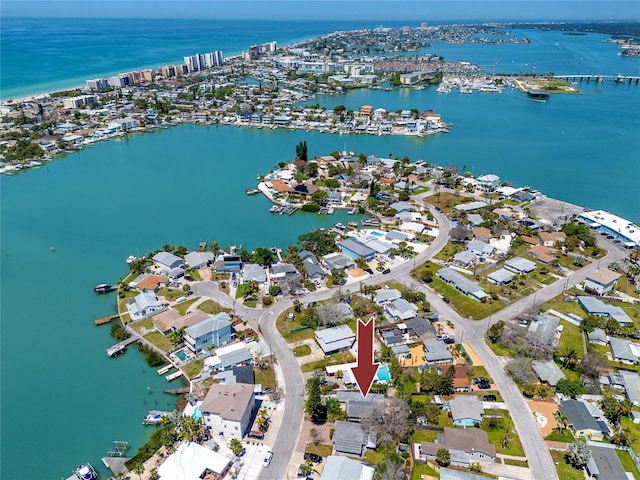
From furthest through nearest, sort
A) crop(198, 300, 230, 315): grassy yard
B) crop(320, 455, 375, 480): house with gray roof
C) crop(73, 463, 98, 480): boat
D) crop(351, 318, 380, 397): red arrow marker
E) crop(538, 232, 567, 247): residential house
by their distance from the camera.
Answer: crop(538, 232, 567, 247): residential house, crop(198, 300, 230, 315): grassy yard, crop(73, 463, 98, 480): boat, crop(320, 455, 375, 480): house with gray roof, crop(351, 318, 380, 397): red arrow marker

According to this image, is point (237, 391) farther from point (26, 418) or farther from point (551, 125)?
point (551, 125)

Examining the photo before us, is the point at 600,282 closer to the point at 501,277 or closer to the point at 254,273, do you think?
the point at 501,277

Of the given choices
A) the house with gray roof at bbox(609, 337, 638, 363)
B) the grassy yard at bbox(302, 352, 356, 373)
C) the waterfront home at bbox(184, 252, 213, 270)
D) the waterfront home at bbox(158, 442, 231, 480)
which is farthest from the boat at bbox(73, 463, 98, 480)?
the house with gray roof at bbox(609, 337, 638, 363)

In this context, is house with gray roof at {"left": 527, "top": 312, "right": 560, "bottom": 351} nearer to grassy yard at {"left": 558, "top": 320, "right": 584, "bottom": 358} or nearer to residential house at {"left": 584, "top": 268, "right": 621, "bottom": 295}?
grassy yard at {"left": 558, "top": 320, "right": 584, "bottom": 358}

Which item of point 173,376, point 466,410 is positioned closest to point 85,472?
point 173,376

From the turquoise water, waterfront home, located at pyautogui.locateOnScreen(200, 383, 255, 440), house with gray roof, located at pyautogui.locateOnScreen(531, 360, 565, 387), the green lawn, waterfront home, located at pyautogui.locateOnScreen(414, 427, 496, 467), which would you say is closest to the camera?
the green lawn

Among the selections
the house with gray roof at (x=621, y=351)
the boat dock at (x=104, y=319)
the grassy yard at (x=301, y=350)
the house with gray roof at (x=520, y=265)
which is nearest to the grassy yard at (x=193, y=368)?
the grassy yard at (x=301, y=350)

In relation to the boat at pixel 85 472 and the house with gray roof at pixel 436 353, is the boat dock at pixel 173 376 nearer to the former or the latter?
the boat at pixel 85 472
